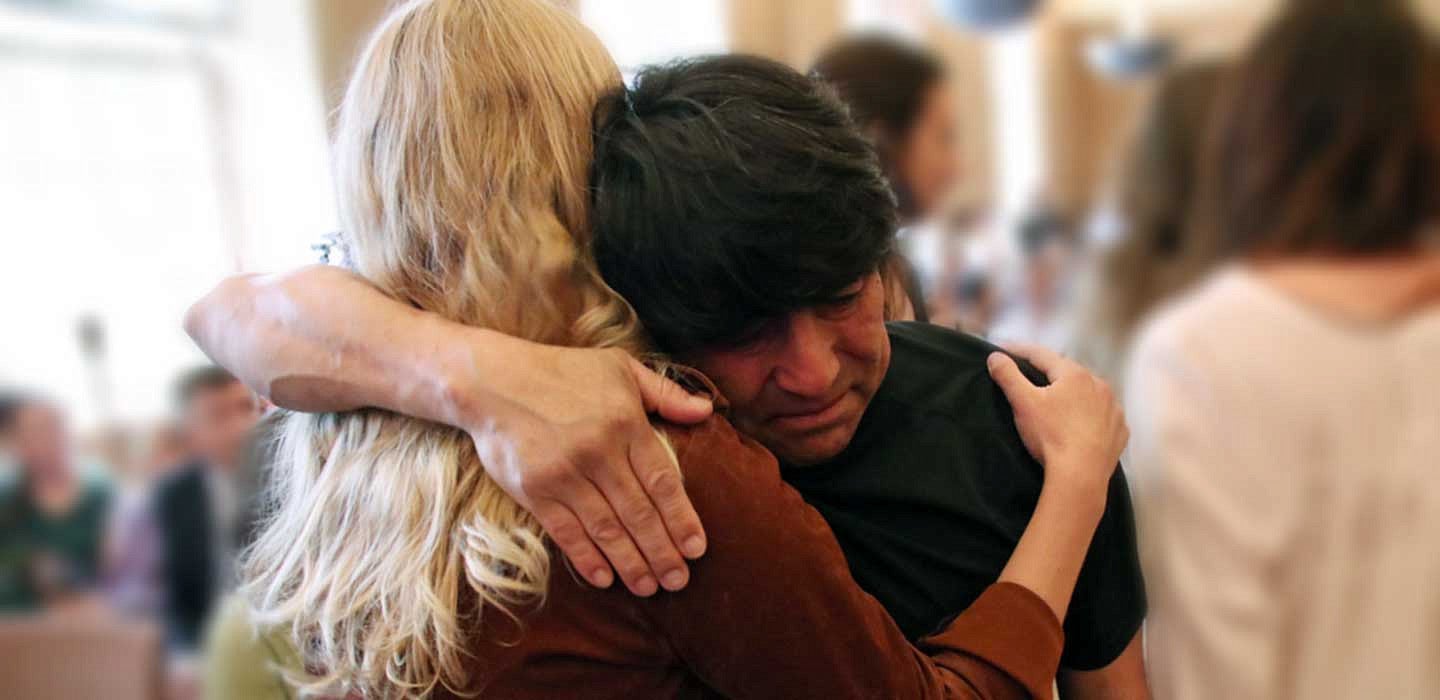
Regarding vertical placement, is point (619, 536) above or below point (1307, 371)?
below

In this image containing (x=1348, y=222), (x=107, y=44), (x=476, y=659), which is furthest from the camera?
(x=107, y=44)

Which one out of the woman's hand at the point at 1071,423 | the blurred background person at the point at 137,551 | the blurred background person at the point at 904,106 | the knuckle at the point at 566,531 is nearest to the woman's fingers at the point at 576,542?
the knuckle at the point at 566,531

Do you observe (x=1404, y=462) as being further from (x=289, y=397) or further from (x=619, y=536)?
(x=289, y=397)

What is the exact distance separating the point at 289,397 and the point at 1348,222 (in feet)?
1.46

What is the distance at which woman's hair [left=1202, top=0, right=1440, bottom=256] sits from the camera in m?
0.36

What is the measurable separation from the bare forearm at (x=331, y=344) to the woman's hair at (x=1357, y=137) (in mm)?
321

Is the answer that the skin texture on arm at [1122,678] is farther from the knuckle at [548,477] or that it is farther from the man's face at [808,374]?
the knuckle at [548,477]

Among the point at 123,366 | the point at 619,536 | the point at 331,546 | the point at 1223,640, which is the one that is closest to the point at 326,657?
the point at 331,546

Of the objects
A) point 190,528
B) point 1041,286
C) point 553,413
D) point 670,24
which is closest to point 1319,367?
point 553,413

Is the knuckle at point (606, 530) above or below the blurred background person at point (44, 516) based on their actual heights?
above

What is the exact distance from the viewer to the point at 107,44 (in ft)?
6.88

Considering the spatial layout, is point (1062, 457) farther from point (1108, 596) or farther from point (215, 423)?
point (215, 423)

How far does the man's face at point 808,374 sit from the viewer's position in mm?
501

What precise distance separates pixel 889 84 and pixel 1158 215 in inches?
23.0
